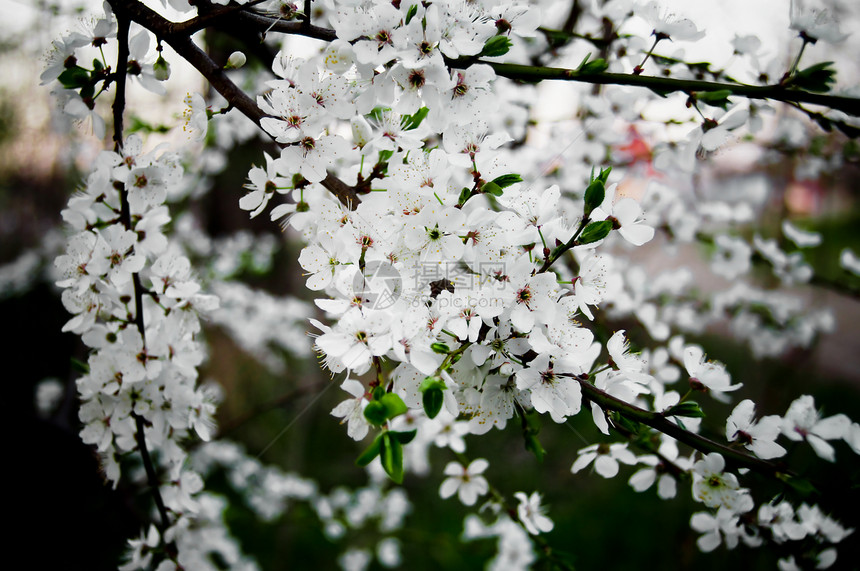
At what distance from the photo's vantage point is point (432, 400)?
83cm

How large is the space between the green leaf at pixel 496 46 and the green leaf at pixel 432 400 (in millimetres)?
699

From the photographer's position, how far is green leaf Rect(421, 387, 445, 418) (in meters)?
0.82

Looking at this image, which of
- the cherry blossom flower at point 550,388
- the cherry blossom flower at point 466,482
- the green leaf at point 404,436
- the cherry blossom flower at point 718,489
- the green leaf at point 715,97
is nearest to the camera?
the green leaf at point 404,436

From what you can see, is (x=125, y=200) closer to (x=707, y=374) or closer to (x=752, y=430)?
(x=707, y=374)

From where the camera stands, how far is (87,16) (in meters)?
1.27

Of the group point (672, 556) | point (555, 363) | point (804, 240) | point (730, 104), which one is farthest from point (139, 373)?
point (672, 556)

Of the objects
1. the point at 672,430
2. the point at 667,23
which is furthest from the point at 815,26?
the point at 672,430

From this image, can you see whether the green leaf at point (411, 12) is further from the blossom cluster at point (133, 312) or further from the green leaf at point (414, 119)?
the blossom cluster at point (133, 312)

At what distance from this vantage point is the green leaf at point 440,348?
2.93 ft

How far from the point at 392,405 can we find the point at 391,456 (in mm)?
90

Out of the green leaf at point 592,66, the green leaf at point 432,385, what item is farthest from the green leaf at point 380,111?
the green leaf at point 432,385

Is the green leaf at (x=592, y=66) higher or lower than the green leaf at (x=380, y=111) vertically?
higher

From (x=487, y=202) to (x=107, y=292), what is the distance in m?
1.32

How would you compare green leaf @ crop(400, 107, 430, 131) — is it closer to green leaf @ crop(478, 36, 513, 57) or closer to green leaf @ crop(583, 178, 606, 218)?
green leaf @ crop(478, 36, 513, 57)
